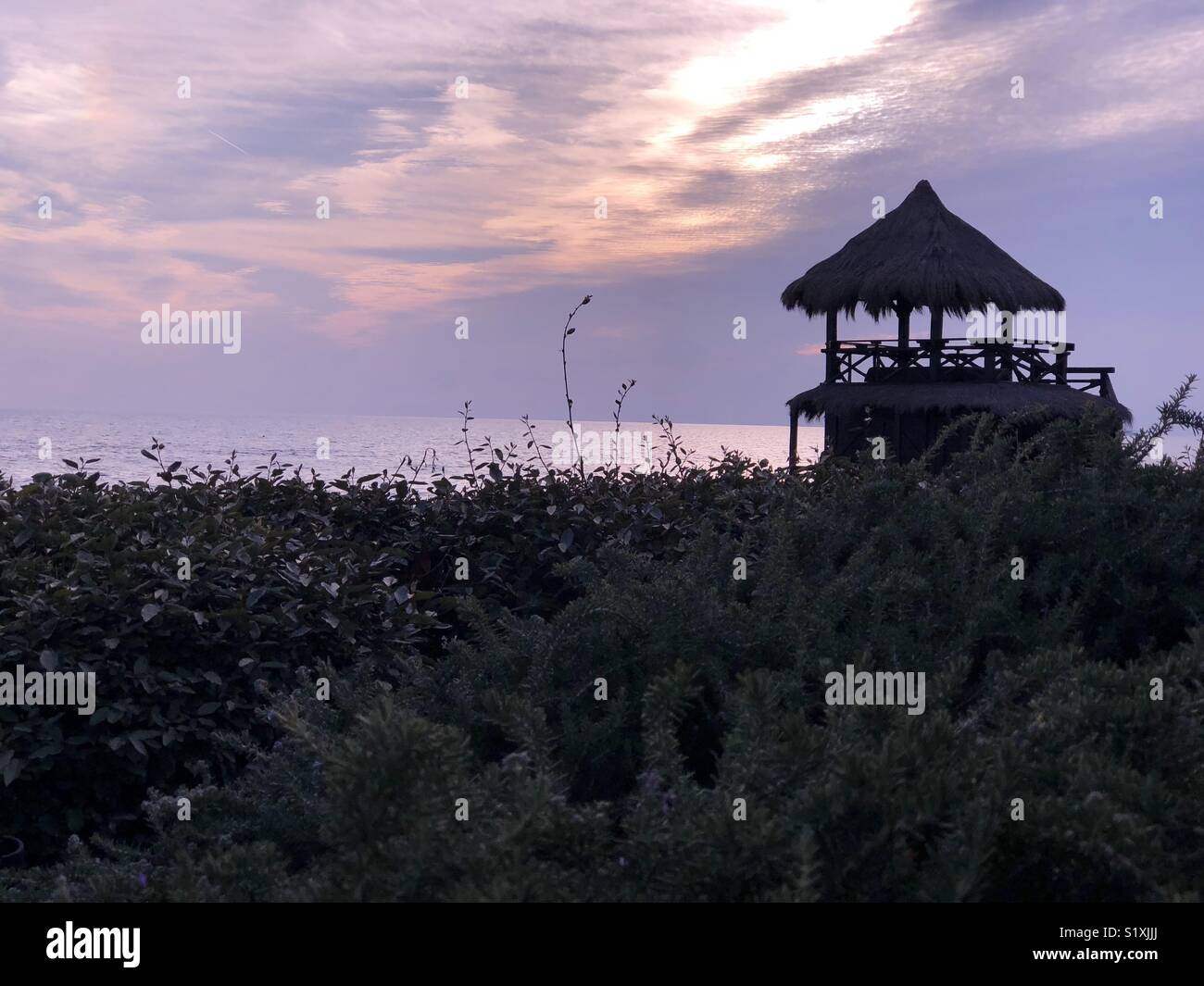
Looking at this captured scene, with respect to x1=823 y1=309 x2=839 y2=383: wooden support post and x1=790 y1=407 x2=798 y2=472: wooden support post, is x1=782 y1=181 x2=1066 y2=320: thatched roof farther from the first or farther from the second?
x1=790 y1=407 x2=798 y2=472: wooden support post

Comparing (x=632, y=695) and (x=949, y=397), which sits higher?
(x=949, y=397)

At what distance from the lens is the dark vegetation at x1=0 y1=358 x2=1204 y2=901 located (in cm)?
158

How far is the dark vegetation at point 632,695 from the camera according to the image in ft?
5.18

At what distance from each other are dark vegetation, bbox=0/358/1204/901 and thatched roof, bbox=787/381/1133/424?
14.6 metres

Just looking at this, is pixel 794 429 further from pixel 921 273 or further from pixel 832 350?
pixel 921 273

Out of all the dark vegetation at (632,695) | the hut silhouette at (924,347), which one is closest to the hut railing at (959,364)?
the hut silhouette at (924,347)

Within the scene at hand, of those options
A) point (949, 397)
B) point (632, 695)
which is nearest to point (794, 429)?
point (949, 397)

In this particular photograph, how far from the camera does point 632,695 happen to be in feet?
8.57

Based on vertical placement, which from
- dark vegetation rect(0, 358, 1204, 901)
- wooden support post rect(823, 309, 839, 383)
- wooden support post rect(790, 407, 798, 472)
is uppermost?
Result: wooden support post rect(823, 309, 839, 383)

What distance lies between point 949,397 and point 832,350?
9.36ft

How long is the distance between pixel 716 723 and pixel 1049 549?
146 centimetres

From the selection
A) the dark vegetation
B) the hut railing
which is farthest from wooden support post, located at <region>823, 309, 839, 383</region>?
the dark vegetation
